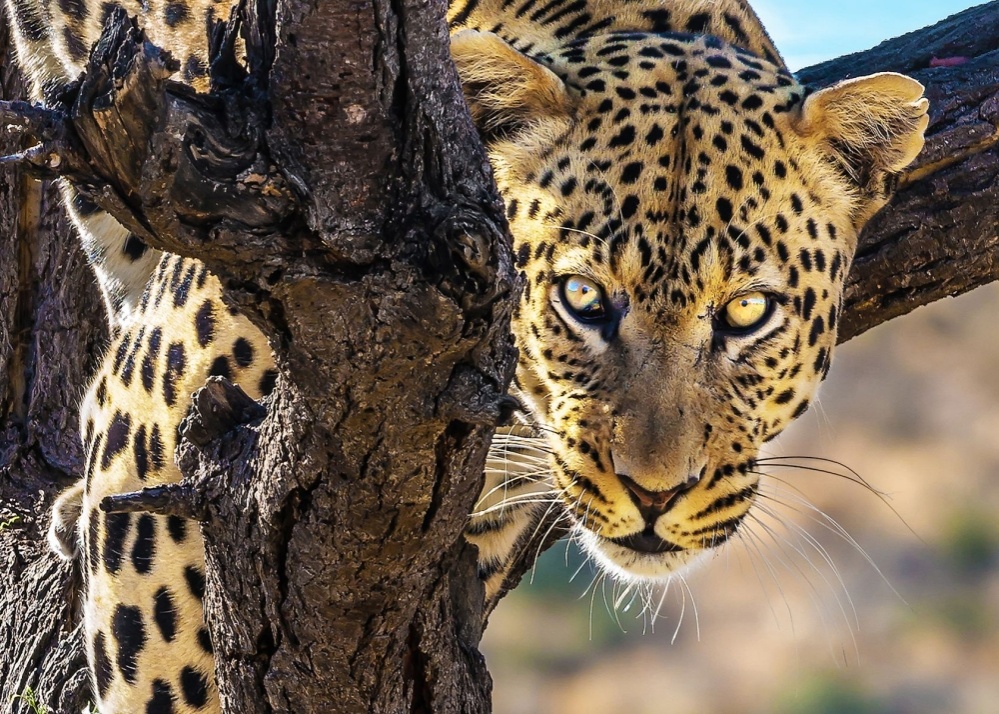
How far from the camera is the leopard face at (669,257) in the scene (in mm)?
2693

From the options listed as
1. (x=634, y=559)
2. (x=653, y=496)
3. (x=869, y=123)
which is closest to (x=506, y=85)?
(x=869, y=123)

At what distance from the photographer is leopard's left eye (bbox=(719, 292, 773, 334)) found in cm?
277

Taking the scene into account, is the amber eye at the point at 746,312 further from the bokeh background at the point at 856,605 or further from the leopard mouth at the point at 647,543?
the bokeh background at the point at 856,605

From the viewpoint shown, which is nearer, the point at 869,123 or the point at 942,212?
the point at 869,123

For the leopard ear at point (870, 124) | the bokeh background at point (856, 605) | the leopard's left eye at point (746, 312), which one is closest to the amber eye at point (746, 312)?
the leopard's left eye at point (746, 312)

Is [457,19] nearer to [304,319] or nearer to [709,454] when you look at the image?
[709,454]

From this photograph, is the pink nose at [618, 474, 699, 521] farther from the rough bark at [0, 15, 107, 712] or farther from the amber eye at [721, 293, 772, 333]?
the rough bark at [0, 15, 107, 712]

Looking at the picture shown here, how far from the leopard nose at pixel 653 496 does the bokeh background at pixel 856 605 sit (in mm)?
11129

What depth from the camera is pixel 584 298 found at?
2.76 meters

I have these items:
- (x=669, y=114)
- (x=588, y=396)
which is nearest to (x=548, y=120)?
(x=669, y=114)

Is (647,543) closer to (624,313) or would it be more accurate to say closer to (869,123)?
(624,313)

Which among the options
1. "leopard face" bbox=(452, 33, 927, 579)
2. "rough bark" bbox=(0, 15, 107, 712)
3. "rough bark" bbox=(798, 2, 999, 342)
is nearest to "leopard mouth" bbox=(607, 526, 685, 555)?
"leopard face" bbox=(452, 33, 927, 579)

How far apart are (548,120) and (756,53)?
2.60 ft

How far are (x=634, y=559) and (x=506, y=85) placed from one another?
1.09 metres
